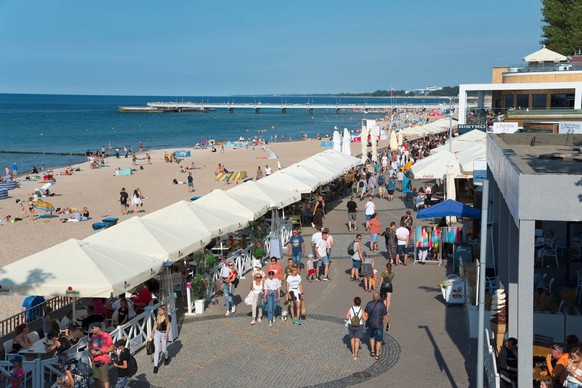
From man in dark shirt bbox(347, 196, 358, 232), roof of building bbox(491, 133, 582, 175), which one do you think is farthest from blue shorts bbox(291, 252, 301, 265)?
roof of building bbox(491, 133, 582, 175)

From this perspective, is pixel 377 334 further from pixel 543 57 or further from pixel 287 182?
pixel 543 57

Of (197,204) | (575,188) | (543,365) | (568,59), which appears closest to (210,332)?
(197,204)

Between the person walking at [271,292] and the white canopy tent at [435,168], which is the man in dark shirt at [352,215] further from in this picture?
the person walking at [271,292]

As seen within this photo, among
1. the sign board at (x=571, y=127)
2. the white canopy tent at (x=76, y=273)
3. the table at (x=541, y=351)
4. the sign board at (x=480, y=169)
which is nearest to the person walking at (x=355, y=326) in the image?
the table at (x=541, y=351)

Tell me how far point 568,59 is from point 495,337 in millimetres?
39875

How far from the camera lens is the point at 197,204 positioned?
1641cm

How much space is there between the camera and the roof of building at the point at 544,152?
367 inches

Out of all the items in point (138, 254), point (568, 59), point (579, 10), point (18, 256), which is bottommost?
point (18, 256)

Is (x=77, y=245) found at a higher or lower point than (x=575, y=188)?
lower

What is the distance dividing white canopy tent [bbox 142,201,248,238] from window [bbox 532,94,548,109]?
2612 cm

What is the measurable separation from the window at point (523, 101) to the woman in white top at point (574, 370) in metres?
32.0

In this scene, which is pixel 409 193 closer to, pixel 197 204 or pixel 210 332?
pixel 197 204

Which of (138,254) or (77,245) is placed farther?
(138,254)

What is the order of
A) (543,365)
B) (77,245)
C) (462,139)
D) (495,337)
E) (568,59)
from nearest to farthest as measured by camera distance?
(543,365)
(495,337)
(77,245)
(462,139)
(568,59)
